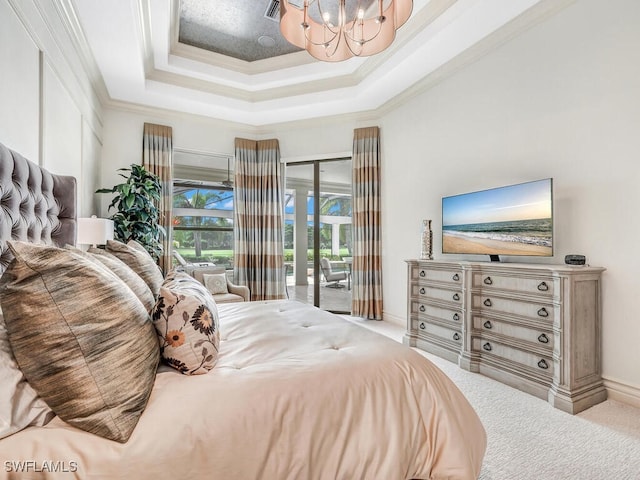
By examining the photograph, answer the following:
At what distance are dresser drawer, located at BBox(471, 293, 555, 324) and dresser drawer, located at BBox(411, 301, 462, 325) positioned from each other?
0.26 meters

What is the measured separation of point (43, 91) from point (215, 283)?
8.15 ft

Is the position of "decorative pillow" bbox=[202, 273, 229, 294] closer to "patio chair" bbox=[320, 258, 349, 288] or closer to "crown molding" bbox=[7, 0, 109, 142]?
"patio chair" bbox=[320, 258, 349, 288]

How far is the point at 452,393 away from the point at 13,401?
1473mm

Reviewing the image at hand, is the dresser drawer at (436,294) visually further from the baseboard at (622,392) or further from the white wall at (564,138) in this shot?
the baseboard at (622,392)

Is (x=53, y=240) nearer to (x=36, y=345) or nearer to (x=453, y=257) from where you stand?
(x=36, y=345)

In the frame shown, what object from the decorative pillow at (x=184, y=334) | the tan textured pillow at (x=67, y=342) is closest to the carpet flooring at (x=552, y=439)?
the decorative pillow at (x=184, y=334)

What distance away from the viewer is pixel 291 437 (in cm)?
108

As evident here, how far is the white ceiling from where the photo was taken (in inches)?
109

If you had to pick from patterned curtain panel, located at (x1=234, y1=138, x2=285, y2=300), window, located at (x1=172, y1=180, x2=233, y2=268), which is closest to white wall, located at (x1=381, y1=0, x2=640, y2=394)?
patterned curtain panel, located at (x1=234, y1=138, x2=285, y2=300)

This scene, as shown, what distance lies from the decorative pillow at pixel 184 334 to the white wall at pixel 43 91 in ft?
4.70

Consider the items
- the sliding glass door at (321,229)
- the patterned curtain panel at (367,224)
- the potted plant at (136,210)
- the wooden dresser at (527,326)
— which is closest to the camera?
the wooden dresser at (527,326)

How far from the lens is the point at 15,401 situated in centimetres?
88

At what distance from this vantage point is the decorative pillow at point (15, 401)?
0.85m

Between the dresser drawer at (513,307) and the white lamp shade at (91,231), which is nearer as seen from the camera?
the dresser drawer at (513,307)
